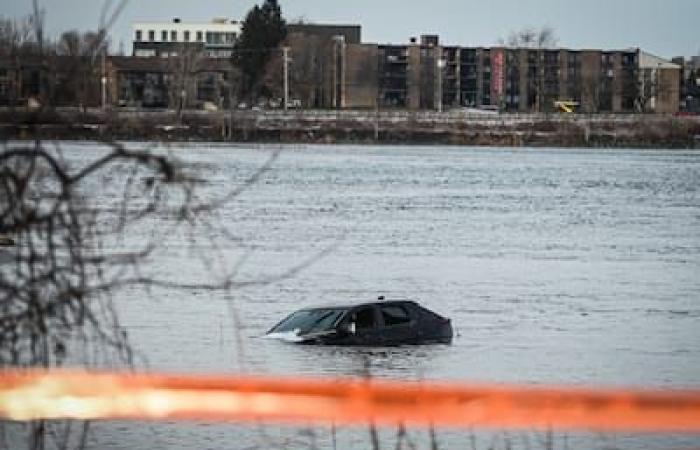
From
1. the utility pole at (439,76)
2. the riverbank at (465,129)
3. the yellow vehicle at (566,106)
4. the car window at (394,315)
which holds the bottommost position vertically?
the car window at (394,315)

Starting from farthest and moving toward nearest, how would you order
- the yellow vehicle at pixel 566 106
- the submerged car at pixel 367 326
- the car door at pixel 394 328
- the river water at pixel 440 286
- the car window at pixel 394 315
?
the yellow vehicle at pixel 566 106, the car window at pixel 394 315, the car door at pixel 394 328, the submerged car at pixel 367 326, the river water at pixel 440 286

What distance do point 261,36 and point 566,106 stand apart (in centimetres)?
4231

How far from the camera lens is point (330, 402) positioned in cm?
673

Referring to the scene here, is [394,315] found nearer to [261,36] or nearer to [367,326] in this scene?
[367,326]

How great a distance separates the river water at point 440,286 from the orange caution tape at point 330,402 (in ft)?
3.36

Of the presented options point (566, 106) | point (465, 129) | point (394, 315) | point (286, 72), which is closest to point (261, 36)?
point (286, 72)

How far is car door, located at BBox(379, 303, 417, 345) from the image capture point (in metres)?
37.3

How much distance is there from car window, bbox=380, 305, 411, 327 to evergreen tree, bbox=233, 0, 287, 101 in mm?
117286

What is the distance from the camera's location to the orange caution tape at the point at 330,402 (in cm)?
679

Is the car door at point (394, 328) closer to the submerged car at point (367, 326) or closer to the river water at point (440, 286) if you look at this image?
the submerged car at point (367, 326)

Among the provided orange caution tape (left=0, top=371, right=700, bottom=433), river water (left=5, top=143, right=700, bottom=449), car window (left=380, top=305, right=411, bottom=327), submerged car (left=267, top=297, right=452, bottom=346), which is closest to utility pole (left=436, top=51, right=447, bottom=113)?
river water (left=5, top=143, right=700, bottom=449)

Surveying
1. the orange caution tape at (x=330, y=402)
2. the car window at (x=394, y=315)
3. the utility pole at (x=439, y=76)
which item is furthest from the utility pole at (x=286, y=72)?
the orange caution tape at (x=330, y=402)

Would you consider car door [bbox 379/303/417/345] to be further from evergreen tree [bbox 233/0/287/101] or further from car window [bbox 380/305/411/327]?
evergreen tree [bbox 233/0/287/101]

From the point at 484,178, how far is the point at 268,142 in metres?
35.6
